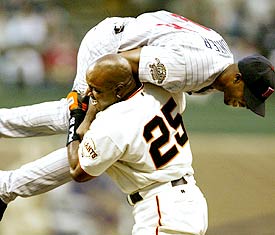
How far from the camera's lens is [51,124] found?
10.5 ft

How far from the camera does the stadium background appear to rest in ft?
17.3

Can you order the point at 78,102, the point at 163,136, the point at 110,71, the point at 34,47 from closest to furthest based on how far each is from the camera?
the point at 110,71 → the point at 163,136 → the point at 78,102 → the point at 34,47

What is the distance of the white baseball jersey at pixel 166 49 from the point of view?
9.37 feet

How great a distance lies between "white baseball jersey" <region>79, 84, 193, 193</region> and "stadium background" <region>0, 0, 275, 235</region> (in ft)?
7.31

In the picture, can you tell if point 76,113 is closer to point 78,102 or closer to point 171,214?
point 78,102

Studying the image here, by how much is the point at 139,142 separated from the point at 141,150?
0.03 metres

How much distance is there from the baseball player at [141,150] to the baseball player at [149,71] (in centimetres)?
8

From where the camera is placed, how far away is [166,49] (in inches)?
113

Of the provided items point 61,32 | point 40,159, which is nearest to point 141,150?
point 40,159

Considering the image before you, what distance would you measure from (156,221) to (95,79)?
1.74 ft

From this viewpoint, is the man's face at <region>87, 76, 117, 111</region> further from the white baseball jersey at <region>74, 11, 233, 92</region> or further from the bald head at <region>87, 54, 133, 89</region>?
the white baseball jersey at <region>74, 11, 233, 92</region>

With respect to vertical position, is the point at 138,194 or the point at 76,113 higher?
the point at 76,113

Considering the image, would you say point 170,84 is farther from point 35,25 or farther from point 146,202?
point 35,25

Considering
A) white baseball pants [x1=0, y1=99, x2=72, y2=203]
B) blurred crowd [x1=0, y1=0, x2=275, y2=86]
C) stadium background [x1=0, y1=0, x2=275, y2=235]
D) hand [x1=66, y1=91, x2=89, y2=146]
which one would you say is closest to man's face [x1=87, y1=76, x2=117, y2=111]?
hand [x1=66, y1=91, x2=89, y2=146]
